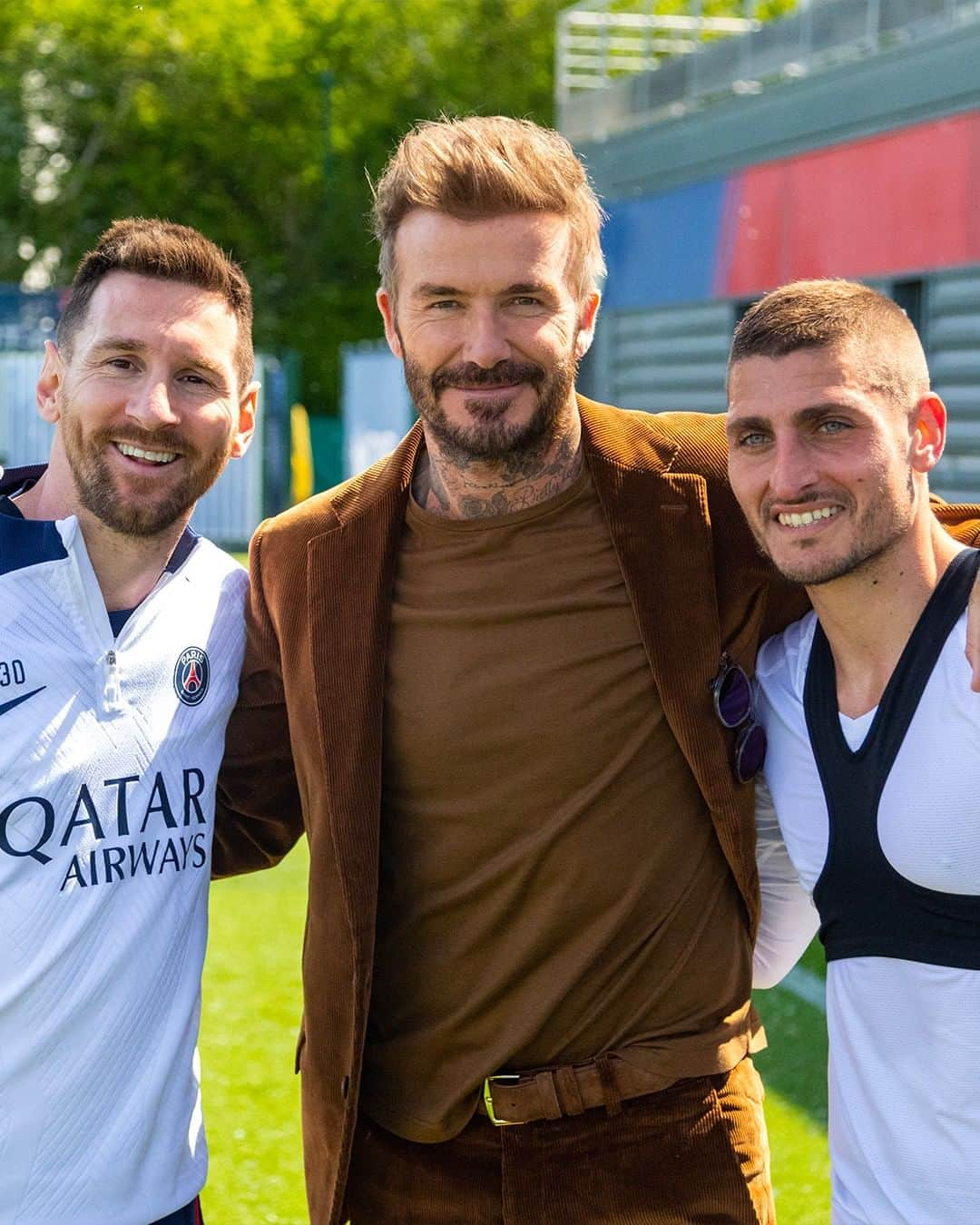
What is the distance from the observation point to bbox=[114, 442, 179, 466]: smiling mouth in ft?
9.32

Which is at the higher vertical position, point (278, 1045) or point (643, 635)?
point (643, 635)

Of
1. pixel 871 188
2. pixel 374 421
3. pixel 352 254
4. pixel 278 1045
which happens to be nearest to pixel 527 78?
pixel 352 254

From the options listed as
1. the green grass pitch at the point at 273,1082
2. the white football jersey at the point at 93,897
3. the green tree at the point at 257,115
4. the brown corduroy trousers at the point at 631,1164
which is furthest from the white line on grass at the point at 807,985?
the green tree at the point at 257,115

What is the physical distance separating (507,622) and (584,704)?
20 cm

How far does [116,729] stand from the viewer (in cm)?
267

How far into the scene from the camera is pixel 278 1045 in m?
5.78

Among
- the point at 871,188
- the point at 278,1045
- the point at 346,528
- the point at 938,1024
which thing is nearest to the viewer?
the point at 938,1024

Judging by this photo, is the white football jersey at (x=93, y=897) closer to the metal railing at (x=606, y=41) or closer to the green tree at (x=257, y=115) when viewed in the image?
the metal railing at (x=606, y=41)

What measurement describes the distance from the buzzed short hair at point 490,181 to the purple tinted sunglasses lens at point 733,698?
29.6 inches

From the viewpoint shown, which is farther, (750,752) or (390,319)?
(390,319)

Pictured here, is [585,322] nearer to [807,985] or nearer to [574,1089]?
[574,1089]

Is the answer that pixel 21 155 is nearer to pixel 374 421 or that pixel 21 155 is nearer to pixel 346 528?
pixel 374 421

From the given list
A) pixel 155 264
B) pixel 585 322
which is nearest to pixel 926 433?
pixel 585 322

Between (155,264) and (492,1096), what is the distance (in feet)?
5.06
